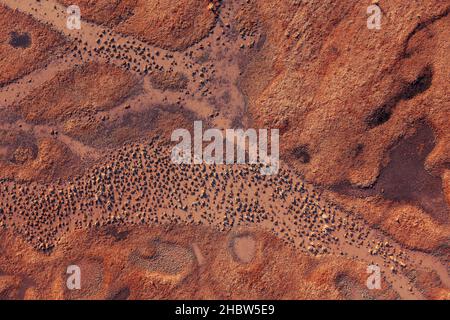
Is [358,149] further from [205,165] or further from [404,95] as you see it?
[205,165]

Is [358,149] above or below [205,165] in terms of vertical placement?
above

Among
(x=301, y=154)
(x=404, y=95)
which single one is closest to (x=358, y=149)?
(x=301, y=154)

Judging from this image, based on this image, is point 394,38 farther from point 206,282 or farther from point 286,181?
point 206,282

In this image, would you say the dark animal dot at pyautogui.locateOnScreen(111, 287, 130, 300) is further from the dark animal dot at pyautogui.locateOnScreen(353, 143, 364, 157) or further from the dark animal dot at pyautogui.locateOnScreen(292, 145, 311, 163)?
the dark animal dot at pyautogui.locateOnScreen(353, 143, 364, 157)

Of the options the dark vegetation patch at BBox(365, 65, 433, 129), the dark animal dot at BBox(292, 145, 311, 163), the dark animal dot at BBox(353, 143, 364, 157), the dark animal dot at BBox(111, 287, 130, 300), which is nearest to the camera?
the dark vegetation patch at BBox(365, 65, 433, 129)

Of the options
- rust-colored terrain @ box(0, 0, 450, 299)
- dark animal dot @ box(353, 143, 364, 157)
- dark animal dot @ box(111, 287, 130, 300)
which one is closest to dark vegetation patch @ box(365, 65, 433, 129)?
rust-colored terrain @ box(0, 0, 450, 299)

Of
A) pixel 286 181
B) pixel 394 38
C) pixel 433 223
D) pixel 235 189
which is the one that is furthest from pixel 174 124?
pixel 433 223

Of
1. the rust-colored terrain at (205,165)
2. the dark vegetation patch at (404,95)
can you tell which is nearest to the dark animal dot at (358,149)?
the rust-colored terrain at (205,165)

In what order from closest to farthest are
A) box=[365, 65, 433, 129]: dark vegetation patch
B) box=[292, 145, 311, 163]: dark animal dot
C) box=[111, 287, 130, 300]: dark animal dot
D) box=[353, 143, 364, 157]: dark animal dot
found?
box=[365, 65, 433, 129]: dark vegetation patch
box=[353, 143, 364, 157]: dark animal dot
box=[111, 287, 130, 300]: dark animal dot
box=[292, 145, 311, 163]: dark animal dot
